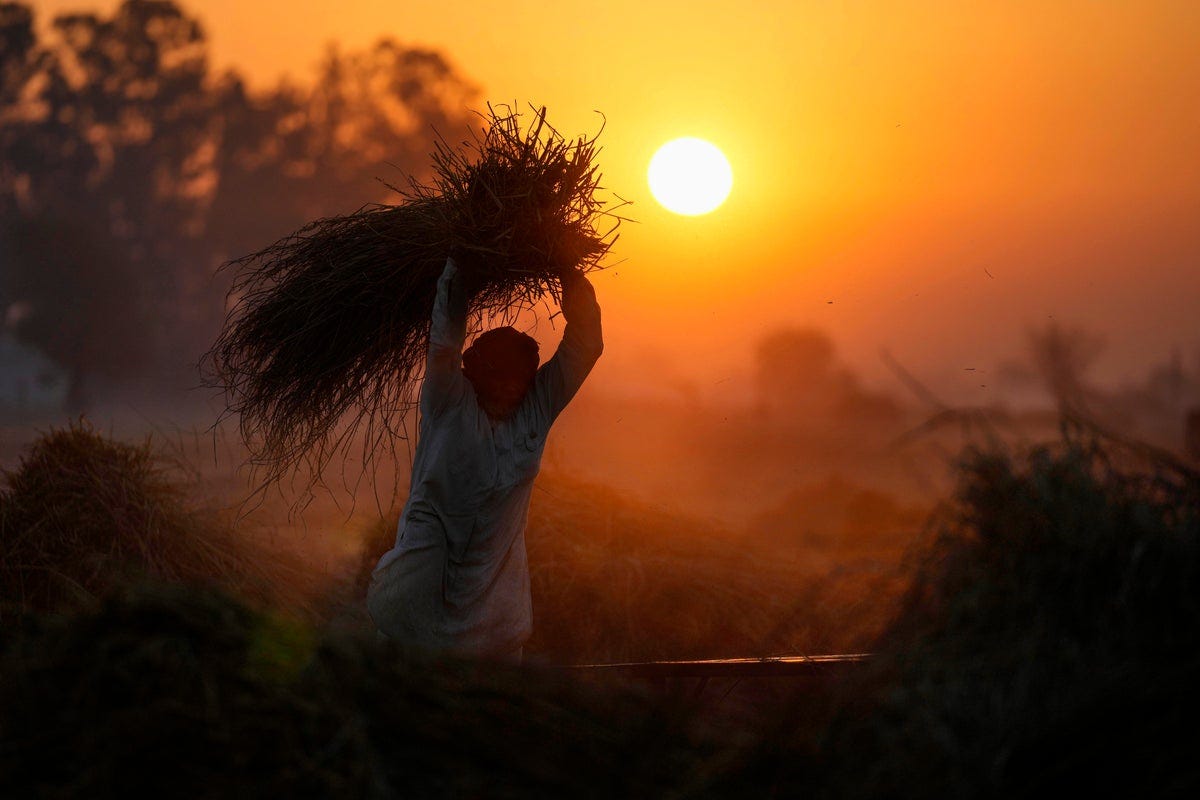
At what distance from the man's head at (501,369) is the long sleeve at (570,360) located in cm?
7

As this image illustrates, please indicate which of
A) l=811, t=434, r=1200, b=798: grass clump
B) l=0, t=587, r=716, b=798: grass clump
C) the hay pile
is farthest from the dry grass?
l=0, t=587, r=716, b=798: grass clump

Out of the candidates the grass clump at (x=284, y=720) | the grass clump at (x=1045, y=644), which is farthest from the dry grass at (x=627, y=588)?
A: the grass clump at (x=284, y=720)

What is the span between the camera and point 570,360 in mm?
3494

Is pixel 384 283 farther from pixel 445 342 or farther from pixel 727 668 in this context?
pixel 727 668

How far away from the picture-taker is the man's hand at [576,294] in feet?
11.3

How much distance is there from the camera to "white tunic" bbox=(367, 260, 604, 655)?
329 cm

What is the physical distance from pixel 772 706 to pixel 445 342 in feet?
6.64

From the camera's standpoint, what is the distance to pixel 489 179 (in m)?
3.29

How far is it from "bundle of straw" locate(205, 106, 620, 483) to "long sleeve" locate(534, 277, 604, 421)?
0.49 feet

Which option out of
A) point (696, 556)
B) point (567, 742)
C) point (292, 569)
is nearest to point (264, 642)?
point (567, 742)

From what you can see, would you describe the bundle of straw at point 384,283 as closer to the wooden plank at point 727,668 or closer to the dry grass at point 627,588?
the wooden plank at point 727,668

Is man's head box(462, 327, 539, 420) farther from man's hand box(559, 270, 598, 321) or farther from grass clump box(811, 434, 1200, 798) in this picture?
grass clump box(811, 434, 1200, 798)

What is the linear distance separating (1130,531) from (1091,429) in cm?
19

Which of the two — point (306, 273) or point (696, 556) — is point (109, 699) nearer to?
point (306, 273)
